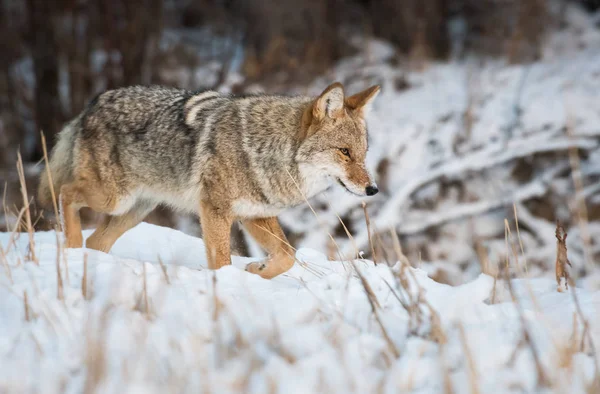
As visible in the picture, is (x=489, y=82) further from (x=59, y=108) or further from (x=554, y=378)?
(x=554, y=378)

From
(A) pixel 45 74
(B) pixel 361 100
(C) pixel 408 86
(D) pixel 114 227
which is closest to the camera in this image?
(B) pixel 361 100

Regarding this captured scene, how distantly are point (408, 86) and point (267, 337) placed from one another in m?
9.48

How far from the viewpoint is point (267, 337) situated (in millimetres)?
2416

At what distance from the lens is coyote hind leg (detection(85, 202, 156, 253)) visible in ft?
15.6

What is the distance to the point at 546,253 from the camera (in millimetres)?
8375

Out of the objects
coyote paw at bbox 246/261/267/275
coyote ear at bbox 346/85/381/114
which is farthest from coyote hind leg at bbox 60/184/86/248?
coyote ear at bbox 346/85/381/114

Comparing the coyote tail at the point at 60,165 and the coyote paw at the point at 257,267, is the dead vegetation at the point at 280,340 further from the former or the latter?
the coyote tail at the point at 60,165

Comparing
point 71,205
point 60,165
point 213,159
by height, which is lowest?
point 71,205

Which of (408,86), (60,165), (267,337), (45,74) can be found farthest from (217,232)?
(408,86)

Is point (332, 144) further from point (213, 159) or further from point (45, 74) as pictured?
point (45, 74)

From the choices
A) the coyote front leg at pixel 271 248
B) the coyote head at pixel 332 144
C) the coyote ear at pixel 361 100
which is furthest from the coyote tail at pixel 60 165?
the coyote ear at pixel 361 100

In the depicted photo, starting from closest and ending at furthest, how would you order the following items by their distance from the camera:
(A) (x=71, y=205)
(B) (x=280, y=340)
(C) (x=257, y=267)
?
(B) (x=280, y=340)
(C) (x=257, y=267)
(A) (x=71, y=205)

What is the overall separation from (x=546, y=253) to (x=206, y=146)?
18.6 ft

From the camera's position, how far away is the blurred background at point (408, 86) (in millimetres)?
8656
